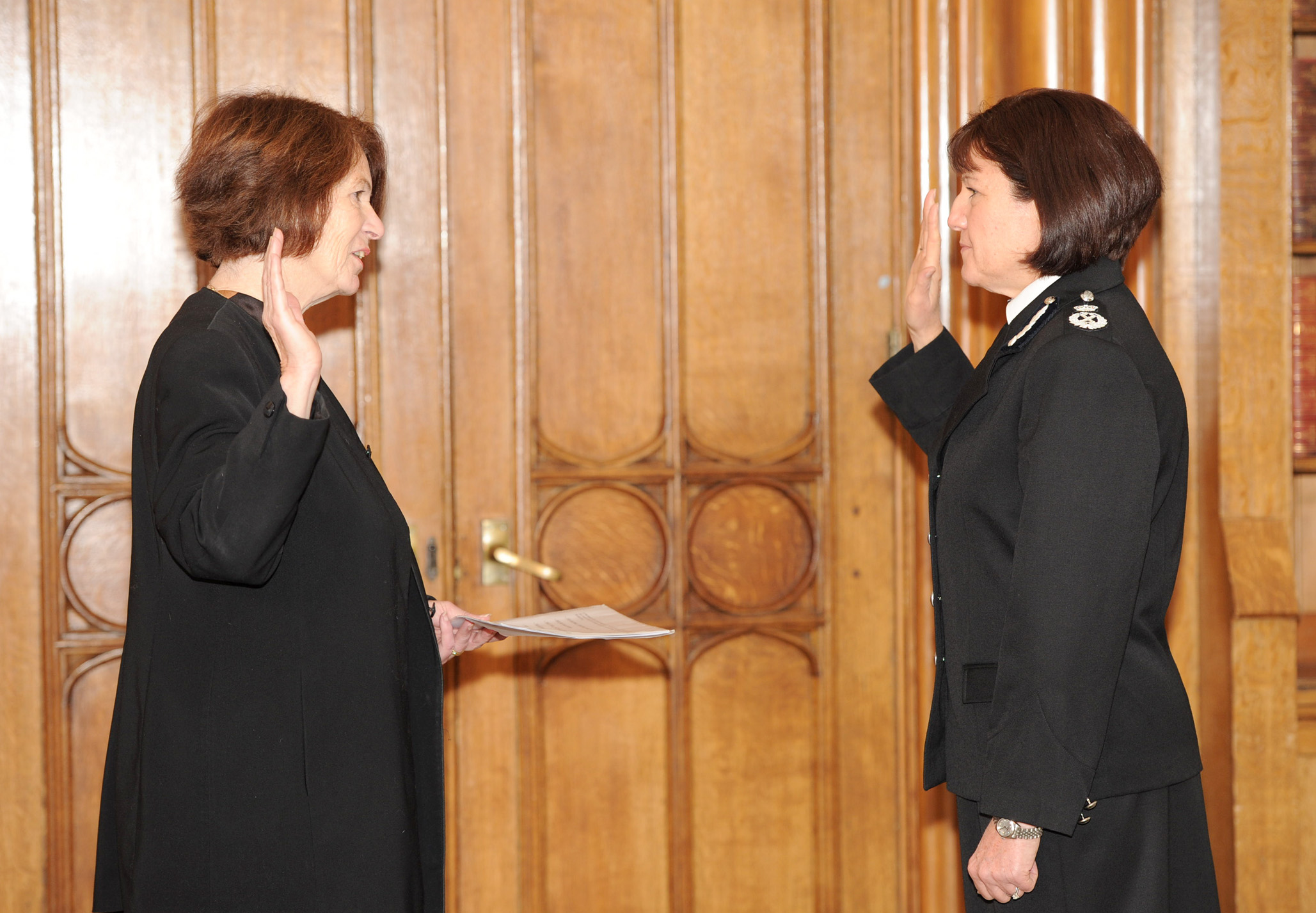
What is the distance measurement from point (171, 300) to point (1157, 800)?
Answer: 193 centimetres

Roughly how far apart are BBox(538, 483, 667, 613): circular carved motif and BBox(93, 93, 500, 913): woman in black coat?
81 cm

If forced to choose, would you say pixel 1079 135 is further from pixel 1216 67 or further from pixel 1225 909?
pixel 1225 909

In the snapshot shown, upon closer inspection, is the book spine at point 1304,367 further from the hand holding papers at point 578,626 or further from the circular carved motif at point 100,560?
the circular carved motif at point 100,560

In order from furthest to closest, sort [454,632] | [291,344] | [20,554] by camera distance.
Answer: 1. [20,554]
2. [454,632]
3. [291,344]

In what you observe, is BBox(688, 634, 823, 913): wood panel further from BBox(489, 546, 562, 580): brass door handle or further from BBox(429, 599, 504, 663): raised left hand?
BBox(429, 599, 504, 663): raised left hand

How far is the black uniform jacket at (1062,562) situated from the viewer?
51.3 inches

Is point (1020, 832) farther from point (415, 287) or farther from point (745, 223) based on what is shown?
point (415, 287)

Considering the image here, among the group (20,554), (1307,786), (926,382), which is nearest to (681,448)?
(926,382)

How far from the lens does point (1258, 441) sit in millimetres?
2248

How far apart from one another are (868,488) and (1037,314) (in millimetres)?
951

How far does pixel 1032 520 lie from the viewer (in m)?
1.33

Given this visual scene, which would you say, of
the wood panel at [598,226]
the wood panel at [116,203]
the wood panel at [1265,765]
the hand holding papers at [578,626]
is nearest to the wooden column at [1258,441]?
the wood panel at [1265,765]

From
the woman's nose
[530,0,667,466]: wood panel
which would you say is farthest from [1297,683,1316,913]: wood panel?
the woman's nose

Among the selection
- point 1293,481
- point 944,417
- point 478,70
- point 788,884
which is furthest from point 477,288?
point 1293,481
